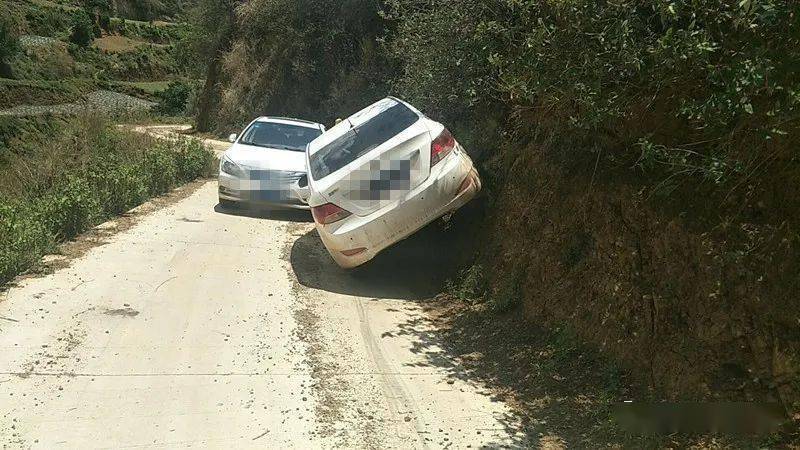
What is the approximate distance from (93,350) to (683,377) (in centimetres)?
438

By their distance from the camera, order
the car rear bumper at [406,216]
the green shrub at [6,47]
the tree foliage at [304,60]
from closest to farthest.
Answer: the car rear bumper at [406,216] → the tree foliage at [304,60] → the green shrub at [6,47]

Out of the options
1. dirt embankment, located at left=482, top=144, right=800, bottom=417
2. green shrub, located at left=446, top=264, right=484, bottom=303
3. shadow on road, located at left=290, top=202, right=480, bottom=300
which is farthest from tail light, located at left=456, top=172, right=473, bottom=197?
dirt embankment, located at left=482, top=144, right=800, bottom=417

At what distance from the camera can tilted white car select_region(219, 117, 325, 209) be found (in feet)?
40.1

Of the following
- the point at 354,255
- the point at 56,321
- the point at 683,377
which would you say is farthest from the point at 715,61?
the point at 56,321

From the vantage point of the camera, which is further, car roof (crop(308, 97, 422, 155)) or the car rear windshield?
car roof (crop(308, 97, 422, 155))

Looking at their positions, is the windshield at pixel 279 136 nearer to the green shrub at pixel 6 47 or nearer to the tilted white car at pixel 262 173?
the tilted white car at pixel 262 173

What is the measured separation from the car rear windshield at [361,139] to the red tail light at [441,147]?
1.72 feet

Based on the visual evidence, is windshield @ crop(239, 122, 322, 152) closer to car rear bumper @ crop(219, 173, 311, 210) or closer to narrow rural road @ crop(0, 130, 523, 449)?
car rear bumper @ crop(219, 173, 311, 210)

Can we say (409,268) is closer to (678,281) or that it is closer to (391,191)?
(391,191)

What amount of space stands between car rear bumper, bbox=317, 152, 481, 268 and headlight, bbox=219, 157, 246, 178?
15.6ft

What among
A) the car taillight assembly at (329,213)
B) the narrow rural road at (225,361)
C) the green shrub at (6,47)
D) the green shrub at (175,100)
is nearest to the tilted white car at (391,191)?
the car taillight assembly at (329,213)

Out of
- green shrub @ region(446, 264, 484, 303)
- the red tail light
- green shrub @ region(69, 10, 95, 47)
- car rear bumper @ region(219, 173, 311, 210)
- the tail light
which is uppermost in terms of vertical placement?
Answer: green shrub @ region(69, 10, 95, 47)

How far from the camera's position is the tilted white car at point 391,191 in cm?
788

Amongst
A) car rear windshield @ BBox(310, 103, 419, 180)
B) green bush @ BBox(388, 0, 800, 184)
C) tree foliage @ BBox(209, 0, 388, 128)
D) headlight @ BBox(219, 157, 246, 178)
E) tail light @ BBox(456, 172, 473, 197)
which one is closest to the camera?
green bush @ BBox(388, 0, 800, 184)
